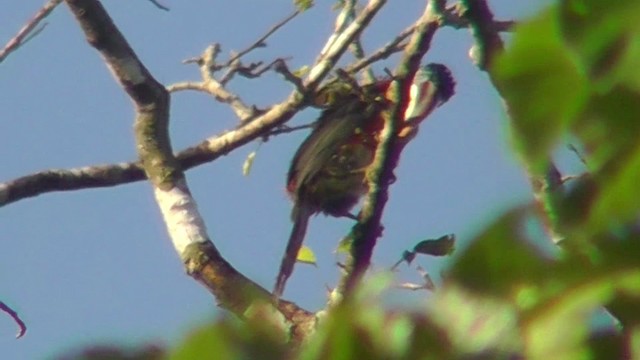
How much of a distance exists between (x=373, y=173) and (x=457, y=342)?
2395 millimetres

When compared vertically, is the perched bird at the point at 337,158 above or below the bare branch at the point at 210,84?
below

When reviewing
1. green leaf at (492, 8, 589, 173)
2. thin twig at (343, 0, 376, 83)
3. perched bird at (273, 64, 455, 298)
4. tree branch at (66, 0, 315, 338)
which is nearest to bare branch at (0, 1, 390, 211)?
tree branch at (66, 0, 315, 338)

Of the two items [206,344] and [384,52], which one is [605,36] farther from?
[384,52]

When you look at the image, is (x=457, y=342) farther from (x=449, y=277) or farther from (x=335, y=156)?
(x=335, y=156)

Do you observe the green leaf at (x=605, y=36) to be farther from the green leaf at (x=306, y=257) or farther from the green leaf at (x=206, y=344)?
the green leaf at (x=306, y=257)

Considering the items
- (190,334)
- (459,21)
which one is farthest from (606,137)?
(459,21)

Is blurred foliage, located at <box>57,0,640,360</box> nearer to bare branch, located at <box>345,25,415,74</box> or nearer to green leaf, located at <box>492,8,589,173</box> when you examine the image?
green leaf, located at <box>492,8,589,173</box>

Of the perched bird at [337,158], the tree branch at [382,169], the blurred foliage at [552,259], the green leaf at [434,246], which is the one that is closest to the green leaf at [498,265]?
the blurred foliage at [552,259]

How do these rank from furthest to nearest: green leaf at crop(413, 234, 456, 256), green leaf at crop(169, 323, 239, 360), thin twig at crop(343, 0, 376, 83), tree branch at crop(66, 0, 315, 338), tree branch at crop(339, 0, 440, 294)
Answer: thin twig at crop(343, 0, 376, 83) → tree branch at crop(66, 0, 315, 338) → green leaf at crop(413, 234, 456, 256) → tree branch at crop(339, 0, 440, 294) → green leaf at crop(169, 323, 239, 360)

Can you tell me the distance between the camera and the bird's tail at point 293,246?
411cm

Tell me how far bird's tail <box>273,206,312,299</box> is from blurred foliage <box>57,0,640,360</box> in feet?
10.4

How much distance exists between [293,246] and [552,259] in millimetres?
3972

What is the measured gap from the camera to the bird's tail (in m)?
4.11

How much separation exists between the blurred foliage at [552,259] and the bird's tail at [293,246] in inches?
124
